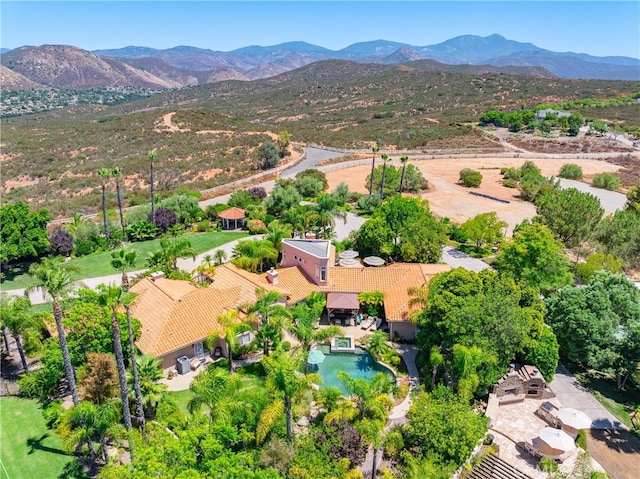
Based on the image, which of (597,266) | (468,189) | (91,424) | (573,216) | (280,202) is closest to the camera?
(91,424)

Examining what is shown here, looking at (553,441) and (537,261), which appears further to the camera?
(537,261)

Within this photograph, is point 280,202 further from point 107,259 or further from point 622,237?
point 622,237

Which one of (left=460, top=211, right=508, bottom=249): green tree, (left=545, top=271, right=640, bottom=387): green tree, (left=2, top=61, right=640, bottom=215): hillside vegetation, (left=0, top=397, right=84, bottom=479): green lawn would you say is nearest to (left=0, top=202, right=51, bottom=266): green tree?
(left=0, top=397, right=84, bottom=479): green lawn

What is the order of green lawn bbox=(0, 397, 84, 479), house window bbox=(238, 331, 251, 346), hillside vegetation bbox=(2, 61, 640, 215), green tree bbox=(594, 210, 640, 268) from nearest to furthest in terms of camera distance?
green lawn bbox=(0, 397, 84, 479)
house window bbox=(238, 331, 251, 346)
green tree bbox=(594, 210, 640, 268)
hillside vegetation bbox=(2, 61, 640, 215)

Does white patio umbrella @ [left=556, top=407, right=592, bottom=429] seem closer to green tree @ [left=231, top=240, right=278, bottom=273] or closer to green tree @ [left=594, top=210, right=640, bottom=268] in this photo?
green tree @ [left=231, top=240, right=278, bottom=273]

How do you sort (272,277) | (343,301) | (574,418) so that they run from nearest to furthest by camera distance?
(574,418)
(343,301)
(272,277)

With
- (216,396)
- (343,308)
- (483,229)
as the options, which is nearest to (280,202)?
(483,229)

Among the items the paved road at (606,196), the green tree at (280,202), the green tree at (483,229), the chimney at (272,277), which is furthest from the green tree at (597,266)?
the green tree at (280,202)
